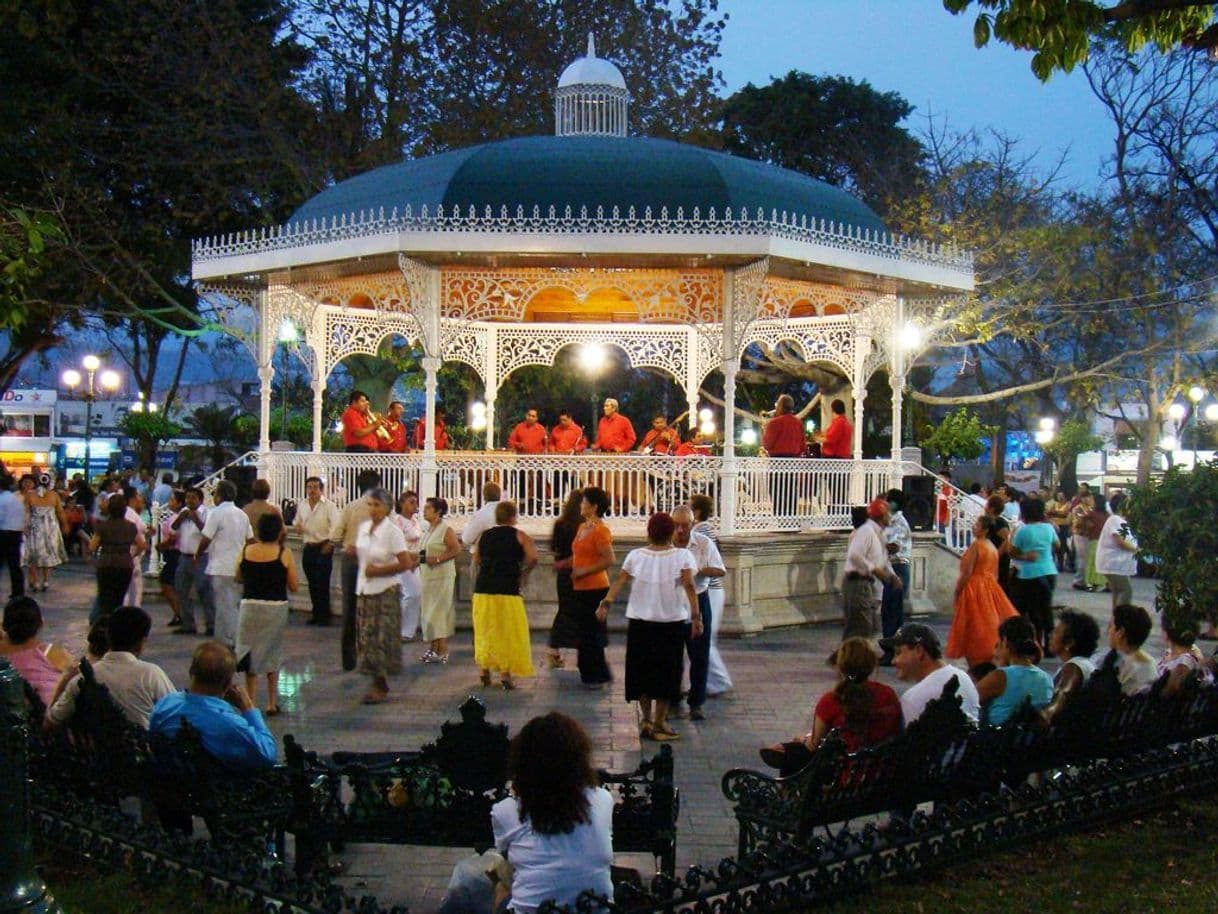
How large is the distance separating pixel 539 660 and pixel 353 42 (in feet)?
66.0

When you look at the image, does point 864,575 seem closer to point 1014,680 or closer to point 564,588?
point 564,588

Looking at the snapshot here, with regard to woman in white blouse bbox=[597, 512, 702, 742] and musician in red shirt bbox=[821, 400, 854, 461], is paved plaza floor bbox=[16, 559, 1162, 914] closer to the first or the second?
woman in white blouse bbox=[597, 512, 702, 742]

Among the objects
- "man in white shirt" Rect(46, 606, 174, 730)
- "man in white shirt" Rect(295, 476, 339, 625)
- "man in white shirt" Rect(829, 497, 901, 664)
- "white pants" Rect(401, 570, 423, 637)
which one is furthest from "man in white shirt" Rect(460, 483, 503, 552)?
"man in white shirt" Rect(46, 606, 174, 730)

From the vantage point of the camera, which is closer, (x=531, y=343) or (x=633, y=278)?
(x=633, y=278)

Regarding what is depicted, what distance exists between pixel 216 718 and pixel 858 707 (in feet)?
9.69

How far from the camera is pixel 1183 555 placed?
940 centimetres

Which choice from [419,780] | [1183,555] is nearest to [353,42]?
[1183,555]

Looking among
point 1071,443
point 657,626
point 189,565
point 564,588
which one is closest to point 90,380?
point 189,565

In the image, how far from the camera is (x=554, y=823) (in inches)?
178

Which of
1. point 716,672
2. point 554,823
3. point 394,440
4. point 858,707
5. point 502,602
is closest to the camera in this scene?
point 554,823

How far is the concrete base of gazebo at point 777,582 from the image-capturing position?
49.4ft

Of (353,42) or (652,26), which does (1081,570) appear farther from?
(353,42)

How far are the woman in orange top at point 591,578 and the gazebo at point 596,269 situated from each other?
14.0 feet

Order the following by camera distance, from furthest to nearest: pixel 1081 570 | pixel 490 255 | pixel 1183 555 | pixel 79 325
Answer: pixel 79 325
pixel 1081 570
pixel 490 255
pixel 1183 555
